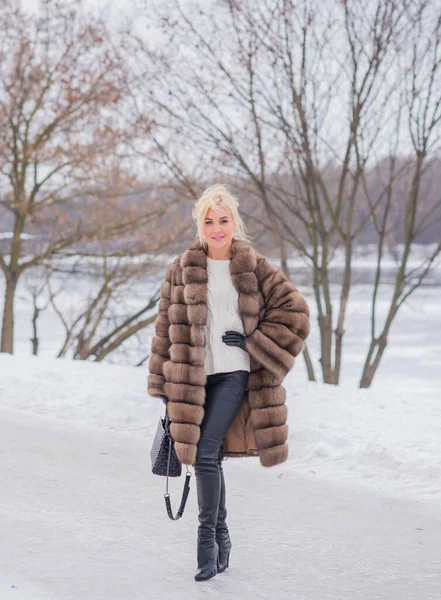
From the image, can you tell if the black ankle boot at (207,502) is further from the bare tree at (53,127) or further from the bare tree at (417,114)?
the bare tree at (53,127)

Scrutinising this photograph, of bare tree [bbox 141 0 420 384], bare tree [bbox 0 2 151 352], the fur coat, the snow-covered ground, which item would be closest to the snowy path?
the snow-covered ground

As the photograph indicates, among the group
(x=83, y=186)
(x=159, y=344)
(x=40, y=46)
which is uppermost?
(x=40, y=46)

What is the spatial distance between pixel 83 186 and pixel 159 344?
12.8 m

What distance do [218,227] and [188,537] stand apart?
170 centimetres

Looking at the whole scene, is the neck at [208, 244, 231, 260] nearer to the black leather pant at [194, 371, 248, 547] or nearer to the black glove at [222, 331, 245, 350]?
the black glove at [222, 331, 245, 350]

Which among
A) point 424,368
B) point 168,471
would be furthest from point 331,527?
point 424,368

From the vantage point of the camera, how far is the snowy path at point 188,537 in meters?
3.75

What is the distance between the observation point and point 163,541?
4410mm

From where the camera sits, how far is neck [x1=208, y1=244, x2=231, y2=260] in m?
4.01

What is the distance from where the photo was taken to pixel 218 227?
393 centimetres

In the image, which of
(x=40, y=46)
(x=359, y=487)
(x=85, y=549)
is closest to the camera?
(x=85, y=549)

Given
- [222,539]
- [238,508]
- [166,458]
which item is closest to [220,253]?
[166,458]

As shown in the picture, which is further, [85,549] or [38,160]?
[38,160]

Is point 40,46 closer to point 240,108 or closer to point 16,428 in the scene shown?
point 240,108
